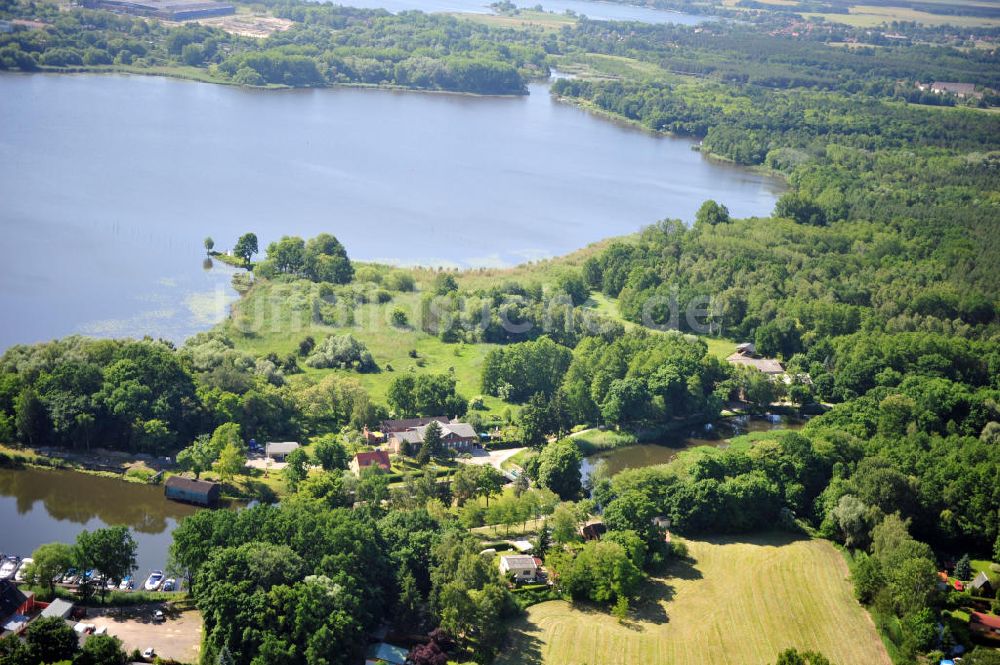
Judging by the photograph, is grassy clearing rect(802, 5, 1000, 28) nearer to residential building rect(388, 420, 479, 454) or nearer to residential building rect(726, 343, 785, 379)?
residential building rect(726, 343, 785, 379)

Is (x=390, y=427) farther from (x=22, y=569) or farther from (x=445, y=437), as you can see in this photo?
(x=22, y=569)

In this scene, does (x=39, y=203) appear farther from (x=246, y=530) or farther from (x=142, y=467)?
(x=246, y=530)

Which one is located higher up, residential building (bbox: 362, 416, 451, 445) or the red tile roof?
residential building (bbox: 362, 416, 451, 445)

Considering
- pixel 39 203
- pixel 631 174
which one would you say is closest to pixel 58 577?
pixel 39 203

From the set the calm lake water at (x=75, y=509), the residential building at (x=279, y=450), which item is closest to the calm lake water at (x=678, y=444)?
the residential building at (x=279, y=450)

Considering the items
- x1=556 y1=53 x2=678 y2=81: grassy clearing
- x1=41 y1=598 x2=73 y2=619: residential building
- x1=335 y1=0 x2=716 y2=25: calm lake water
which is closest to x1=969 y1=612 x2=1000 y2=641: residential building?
x1=41 y1=598 x2=73 y2=619: residential building

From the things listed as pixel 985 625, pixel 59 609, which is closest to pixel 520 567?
pixel 59 609

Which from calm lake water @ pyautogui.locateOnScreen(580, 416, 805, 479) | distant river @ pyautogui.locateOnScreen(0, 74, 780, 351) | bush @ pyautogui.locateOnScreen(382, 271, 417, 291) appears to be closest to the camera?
calm lake water @ pyautogui.locateOnScreen(580, 416, 805, 479)
